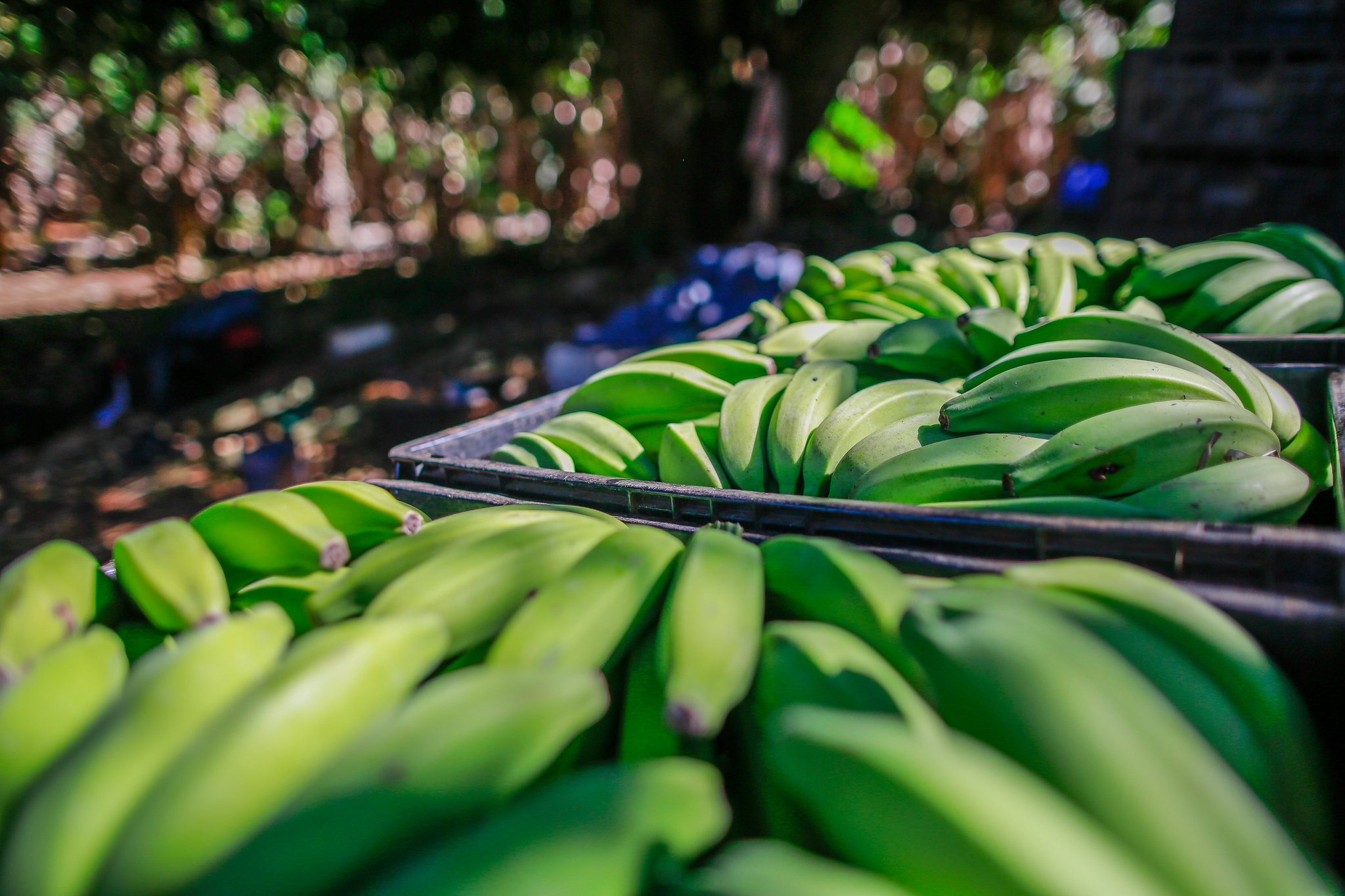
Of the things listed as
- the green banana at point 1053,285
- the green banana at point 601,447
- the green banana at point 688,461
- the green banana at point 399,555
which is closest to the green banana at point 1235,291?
the green banana at point 1053,285

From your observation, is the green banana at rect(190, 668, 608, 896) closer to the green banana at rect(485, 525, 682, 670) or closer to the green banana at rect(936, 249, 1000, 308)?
the green banana at rect(485, 525, 682, 670)

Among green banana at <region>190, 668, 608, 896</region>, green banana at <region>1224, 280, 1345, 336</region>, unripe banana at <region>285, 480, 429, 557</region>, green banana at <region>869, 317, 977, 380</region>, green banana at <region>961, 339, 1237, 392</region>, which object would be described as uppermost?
green banana at <region>1224, 280, 1345, 336</region>

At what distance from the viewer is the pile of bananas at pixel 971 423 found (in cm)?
110

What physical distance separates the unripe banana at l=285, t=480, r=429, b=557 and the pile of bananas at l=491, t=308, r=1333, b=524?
46 cm

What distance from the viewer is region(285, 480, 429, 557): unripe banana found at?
118 cm

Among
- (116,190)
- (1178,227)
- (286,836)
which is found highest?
(116,190)

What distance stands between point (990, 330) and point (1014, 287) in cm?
69

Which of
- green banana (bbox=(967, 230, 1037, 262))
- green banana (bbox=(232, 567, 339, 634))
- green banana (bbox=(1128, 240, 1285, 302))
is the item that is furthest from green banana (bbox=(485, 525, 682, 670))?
green banana (bbox=(967, 230, 1037, 262))

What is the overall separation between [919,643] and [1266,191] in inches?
212

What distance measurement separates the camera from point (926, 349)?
5.73 ft

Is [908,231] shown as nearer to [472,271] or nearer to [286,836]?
[472,271]

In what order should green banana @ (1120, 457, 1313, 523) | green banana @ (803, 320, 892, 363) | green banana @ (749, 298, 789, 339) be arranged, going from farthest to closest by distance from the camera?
green banana @ (749, 298, 789, 339) → green banana @ (803, 320, 892, 363) → green banana @ (1120, 457, 1313, 523)

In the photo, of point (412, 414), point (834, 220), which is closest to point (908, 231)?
Result: point (834, 220)

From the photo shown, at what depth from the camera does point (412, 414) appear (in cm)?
536
